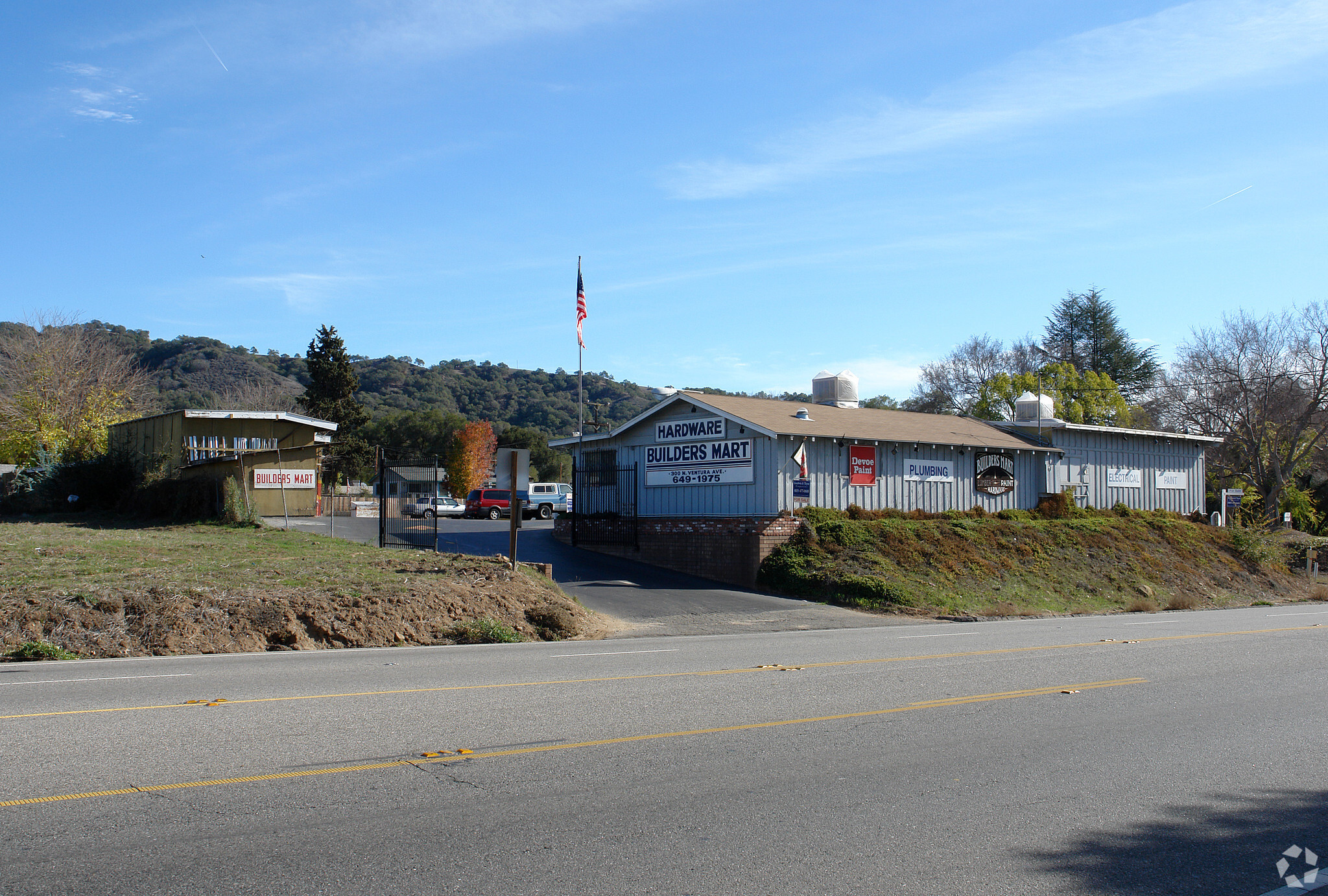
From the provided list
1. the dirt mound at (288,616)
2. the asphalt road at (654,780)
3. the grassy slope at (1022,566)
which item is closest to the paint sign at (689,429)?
the grassy slope at (1022,566)

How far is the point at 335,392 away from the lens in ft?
204

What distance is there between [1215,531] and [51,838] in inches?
1508

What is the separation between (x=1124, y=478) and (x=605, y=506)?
19.6 metres

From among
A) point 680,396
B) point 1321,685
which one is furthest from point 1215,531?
point 1321,685

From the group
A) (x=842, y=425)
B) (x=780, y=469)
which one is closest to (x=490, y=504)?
(x=842, y=425)

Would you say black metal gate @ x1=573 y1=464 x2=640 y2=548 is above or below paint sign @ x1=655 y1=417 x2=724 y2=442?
below

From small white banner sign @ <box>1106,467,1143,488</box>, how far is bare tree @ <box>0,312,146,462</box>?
41.4m

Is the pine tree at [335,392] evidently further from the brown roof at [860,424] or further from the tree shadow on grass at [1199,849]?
the tree shadow on grass at [1199,849]

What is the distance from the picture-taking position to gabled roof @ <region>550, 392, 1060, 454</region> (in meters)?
26.7

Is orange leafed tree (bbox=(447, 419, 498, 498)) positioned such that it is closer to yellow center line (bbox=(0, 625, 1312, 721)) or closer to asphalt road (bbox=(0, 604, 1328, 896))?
yellow center line (bbox=(0, 625, 1312, 721))

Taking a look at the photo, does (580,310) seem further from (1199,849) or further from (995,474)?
(1199,849)

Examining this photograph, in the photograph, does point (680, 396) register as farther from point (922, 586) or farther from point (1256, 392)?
point (1256, 392)

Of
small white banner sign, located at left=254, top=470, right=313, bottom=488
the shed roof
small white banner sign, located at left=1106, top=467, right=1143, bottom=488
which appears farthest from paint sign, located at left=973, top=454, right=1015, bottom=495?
small white banner sign, located at left=254, top=470, right=313, bottom=488

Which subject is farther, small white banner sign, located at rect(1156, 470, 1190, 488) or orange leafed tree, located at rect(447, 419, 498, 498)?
orange leafed tree, located at rect(447, 419, 498, 498)
